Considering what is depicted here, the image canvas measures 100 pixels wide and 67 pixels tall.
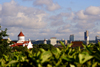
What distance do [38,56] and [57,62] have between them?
361 mm

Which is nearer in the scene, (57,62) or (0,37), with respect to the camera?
(57,62)

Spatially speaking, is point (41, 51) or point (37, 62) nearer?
point (37, 62)

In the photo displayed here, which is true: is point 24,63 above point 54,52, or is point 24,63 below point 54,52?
below

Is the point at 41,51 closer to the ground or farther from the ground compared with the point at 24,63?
farther from the ground

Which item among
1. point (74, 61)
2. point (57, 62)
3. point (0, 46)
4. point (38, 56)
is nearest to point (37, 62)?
point (38, 56)

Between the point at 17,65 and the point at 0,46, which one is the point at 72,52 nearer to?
the point at 17,65

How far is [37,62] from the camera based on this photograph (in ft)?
9.78

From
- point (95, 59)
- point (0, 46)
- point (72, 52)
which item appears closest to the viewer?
point (95, 59)

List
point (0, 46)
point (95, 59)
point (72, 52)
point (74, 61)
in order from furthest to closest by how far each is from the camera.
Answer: point (0, 46) → point (72, 52) → point (95, 59) → point (74, 61)

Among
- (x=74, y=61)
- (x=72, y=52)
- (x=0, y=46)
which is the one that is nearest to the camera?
(x=74, y=61)

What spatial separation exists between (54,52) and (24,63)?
610mm

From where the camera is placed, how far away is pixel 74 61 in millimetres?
2920

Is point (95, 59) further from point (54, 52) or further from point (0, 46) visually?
point (0, 46)

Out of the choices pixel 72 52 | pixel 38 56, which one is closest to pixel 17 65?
pixel 38 56
